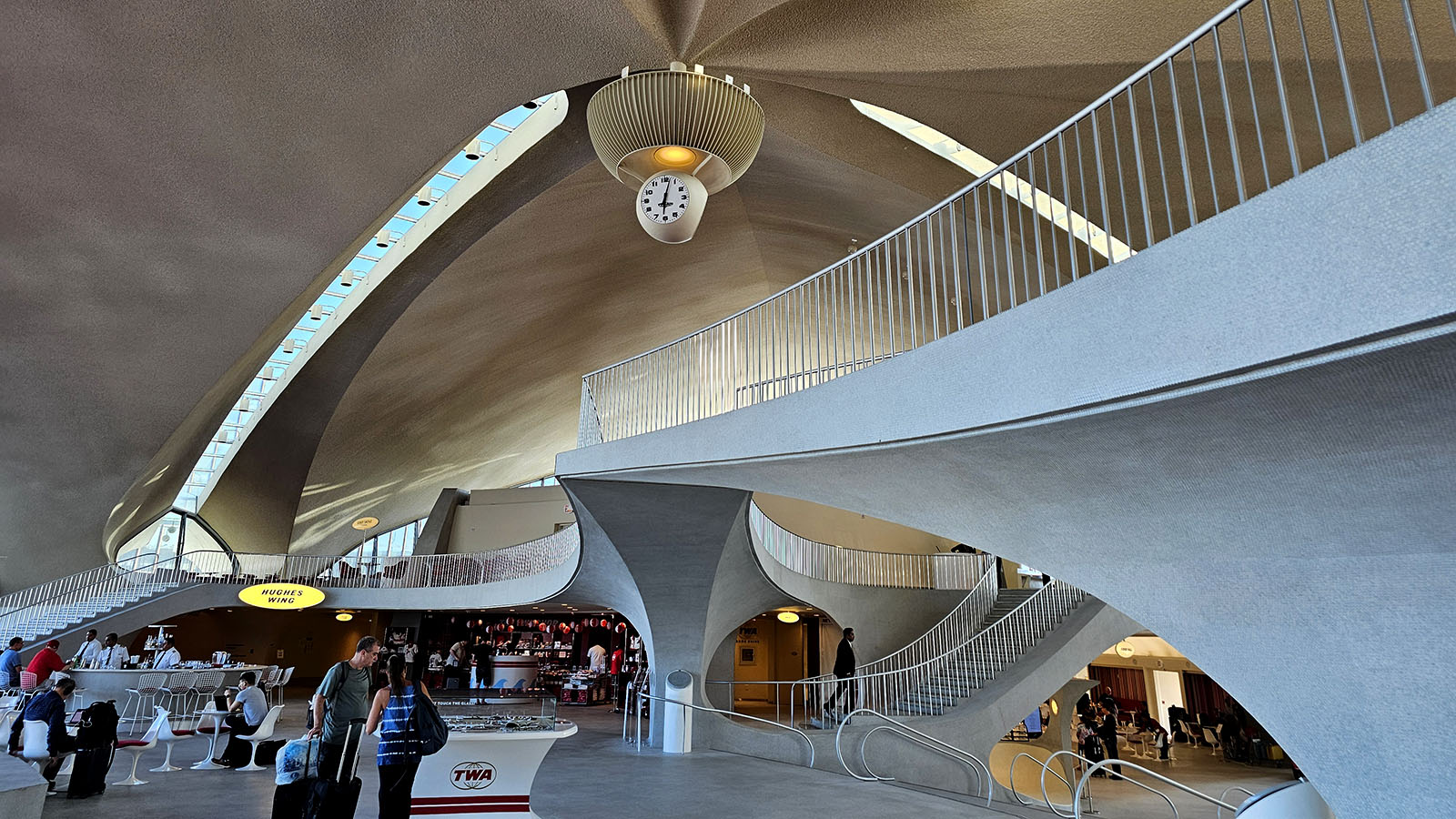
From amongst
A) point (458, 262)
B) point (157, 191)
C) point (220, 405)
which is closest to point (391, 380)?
point (220, 405)

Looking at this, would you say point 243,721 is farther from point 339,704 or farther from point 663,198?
point 663,198

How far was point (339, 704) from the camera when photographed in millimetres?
5312

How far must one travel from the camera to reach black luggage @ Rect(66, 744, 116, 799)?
7.41 metres

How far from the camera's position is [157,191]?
34.3 ft

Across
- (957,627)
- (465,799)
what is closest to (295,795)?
(465,799)

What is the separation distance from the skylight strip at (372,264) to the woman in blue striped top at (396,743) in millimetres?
8035

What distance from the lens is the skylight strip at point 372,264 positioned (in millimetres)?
12906

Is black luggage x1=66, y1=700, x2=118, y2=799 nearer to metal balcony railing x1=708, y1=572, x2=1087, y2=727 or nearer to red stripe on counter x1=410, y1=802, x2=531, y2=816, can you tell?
red stripe on counter x1=410, y1=802, x2=531, y2=816

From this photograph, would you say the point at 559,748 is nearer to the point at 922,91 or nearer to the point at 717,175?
the point at 717,175

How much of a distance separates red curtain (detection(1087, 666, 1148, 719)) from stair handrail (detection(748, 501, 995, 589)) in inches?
323

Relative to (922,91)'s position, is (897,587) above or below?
below

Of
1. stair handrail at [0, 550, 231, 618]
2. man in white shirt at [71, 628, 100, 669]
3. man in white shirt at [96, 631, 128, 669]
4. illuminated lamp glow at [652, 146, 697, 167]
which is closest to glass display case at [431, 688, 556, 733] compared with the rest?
illuminated lamp glow at [652, 146, 697, 167]

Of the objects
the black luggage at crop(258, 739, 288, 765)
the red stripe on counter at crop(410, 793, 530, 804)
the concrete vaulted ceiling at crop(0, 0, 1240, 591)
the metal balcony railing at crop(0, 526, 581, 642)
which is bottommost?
the black luggage at crop(258, 739, 288, 765)

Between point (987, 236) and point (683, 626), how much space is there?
24.2ft
